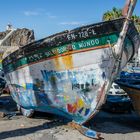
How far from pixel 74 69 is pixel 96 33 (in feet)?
4.03

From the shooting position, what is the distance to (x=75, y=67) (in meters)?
10.4

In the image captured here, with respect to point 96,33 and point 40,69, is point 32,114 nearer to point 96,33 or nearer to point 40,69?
point 40,69

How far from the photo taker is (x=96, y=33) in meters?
9.95

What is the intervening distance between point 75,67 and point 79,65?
154mm

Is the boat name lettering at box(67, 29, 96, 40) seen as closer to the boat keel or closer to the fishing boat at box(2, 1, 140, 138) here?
the fishing boat at box(2, 1, 140, 138)

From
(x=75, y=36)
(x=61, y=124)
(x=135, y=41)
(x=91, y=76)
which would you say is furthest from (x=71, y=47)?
(x=61, y=124)

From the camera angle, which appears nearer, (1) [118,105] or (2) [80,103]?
(2) [80,103]

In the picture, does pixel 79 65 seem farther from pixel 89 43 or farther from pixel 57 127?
pixel 57 127


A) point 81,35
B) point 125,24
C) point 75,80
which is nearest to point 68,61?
point 75,80

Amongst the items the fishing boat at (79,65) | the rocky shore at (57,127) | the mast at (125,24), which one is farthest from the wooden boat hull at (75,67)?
Result: the rocky shore at (57,127)

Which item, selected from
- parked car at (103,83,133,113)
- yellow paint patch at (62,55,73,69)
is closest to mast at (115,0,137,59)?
yellow paint patch at (62,55,73,69)

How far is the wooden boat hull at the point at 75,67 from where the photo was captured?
995 cm

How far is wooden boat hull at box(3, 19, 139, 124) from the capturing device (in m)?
9.95

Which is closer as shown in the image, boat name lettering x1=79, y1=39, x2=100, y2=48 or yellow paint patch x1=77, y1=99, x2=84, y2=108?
boat name lettering x1=79, y1=39, x2=100, y2=48
